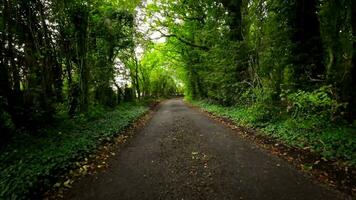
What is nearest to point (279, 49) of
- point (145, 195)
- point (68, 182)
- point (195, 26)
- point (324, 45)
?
point (324, 45)

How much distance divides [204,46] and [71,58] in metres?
10.9

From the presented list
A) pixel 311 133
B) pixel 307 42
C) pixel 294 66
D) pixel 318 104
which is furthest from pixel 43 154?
pixel 307 42

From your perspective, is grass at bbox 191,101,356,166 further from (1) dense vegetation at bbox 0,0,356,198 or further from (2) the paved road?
(2) the paved road

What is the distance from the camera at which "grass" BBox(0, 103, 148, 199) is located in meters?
4.26

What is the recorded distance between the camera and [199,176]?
4.89 meters

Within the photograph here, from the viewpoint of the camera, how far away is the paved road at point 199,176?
13.6ft

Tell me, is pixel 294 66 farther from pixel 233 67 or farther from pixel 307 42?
pixel 233 67

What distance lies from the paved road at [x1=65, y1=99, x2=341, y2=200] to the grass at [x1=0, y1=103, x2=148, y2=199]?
0.68 meters

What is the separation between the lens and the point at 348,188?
4.08 metres

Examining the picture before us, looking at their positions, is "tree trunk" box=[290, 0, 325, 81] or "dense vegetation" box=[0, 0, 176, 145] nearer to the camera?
"dense vegetation" box=[0, 0, 176, 145]

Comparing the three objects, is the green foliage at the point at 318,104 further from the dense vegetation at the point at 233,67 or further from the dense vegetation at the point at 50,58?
the dense vegetation at the point at 50,58

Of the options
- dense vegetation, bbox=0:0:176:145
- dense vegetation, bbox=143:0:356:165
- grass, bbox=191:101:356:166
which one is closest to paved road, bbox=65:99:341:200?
grass, bbox=191:101:356:166

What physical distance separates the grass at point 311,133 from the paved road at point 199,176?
1.02 meters

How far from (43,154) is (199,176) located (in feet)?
11.7
